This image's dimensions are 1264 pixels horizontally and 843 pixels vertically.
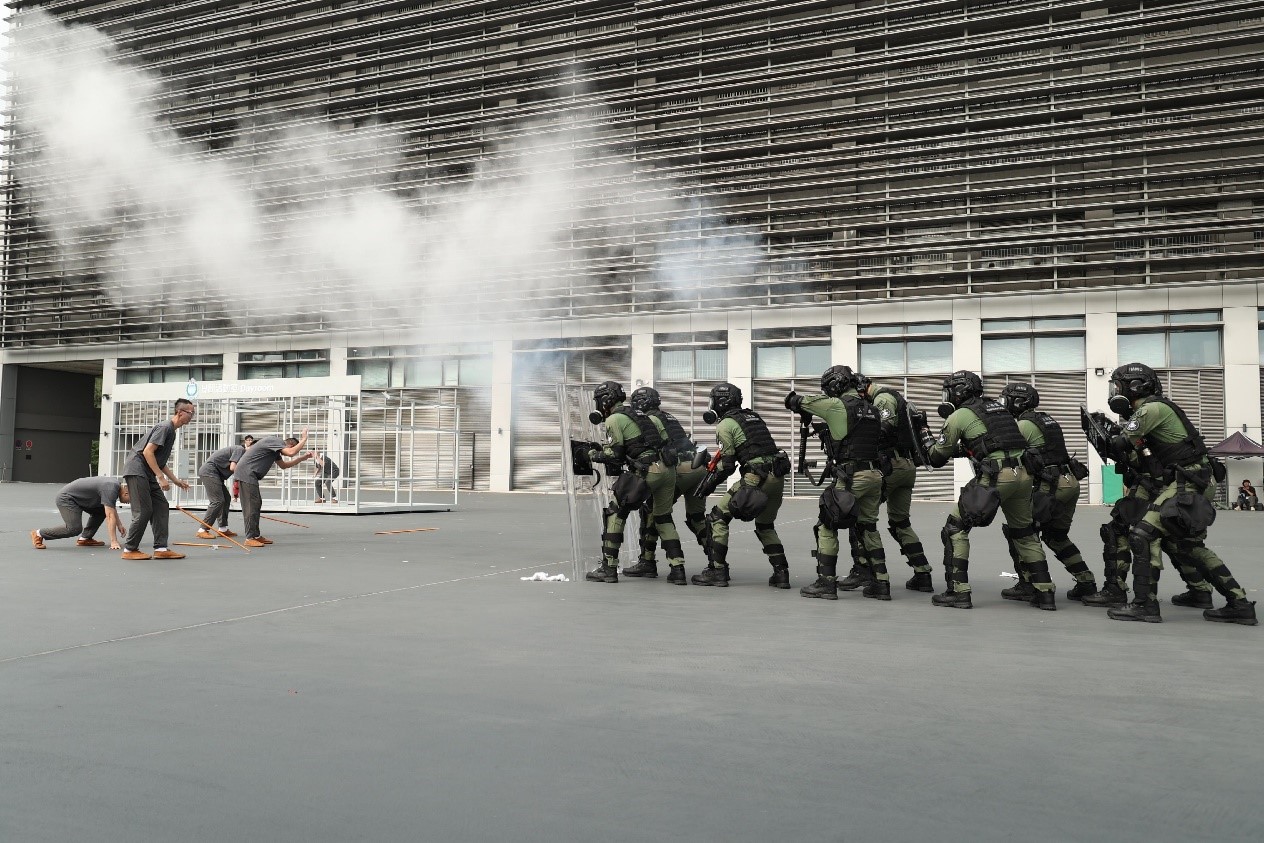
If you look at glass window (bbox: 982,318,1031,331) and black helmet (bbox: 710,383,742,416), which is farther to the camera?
glass window (bbox: 982,318,1031,331)

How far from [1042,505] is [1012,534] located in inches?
17.2

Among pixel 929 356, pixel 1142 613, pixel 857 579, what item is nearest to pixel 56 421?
pixel 929 356

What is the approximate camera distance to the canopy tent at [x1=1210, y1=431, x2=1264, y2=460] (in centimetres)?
2209

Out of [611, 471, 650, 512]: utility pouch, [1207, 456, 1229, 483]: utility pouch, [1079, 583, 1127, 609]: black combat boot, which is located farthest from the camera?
[611, 471, 650, 512]: utility pouch

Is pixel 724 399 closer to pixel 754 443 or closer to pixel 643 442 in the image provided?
pixel 754 443

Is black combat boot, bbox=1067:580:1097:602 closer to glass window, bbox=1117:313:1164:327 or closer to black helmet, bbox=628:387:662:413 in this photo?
black helmet, bbox=628:387:662:413

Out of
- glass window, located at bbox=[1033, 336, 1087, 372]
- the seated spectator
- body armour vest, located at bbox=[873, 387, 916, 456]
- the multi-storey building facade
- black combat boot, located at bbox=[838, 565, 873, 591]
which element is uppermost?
the multi-storey building facade

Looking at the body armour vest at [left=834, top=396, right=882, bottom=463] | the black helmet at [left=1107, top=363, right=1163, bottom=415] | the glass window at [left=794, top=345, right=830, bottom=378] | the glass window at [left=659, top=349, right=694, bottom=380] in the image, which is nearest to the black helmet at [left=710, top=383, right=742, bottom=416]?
the body armour vest at [left=834, top=396, right=882, bottom=463]

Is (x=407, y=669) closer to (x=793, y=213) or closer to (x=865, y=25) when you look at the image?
(x=793, y=213)

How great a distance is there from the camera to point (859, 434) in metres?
7.28

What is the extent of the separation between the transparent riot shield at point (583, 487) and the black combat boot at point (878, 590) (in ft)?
7.42

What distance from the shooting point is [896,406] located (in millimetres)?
7512

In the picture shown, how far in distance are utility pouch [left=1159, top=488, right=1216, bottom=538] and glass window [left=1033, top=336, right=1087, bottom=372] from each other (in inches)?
830

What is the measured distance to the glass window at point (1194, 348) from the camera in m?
24.4
